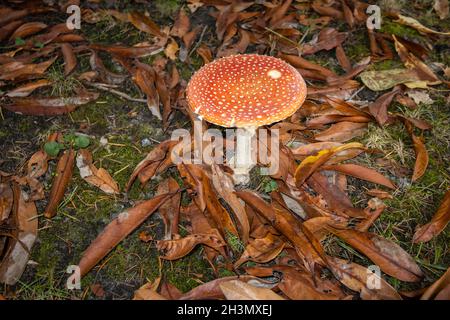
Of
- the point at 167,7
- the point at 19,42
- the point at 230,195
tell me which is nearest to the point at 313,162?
the point at 230,195

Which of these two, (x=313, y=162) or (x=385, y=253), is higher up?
(x=313, y=162)

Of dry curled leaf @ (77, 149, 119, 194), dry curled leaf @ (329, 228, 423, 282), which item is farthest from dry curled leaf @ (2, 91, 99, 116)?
dry curled leaf @ (329, 228, 423, 282)

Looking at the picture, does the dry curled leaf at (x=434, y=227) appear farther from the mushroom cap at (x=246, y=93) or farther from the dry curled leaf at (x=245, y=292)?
the mushroom cap at (x=246, y=93)

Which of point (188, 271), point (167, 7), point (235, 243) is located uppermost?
point (167, 7)

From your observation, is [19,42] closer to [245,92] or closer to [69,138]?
[69,138]

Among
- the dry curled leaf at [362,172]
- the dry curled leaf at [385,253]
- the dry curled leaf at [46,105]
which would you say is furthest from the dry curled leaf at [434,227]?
the dry curled leaf at [46,105]

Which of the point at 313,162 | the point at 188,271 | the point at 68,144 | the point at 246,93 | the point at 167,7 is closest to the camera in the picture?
the point at 246,93
